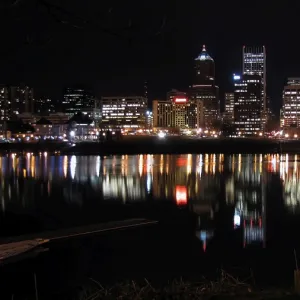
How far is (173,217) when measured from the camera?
16828 mm

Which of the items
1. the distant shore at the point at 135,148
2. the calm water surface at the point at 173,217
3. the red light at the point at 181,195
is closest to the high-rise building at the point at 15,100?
the distant shore at the point at 135,148

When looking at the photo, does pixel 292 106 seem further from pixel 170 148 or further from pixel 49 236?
pixel 49 236

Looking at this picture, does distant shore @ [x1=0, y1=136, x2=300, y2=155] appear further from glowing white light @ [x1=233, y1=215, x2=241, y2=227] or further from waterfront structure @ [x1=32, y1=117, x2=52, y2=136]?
glowing white light @ [x1=233, y1=215, x2=241, y2=227]

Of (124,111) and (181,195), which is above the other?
(124,111)

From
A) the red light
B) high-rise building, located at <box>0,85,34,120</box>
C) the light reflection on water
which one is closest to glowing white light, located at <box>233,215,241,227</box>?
the light reflection on water

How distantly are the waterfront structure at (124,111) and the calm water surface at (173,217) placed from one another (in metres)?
158

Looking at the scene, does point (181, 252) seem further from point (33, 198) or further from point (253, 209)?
point (33, 198)

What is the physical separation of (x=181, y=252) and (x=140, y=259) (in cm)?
117

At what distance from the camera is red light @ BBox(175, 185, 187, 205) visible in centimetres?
2055

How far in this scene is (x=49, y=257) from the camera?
11.2 metres

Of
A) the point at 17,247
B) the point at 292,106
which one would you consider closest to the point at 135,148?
the point at 17,247

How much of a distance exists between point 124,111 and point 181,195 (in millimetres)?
169634

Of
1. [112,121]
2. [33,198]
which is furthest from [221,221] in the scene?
[112,121]

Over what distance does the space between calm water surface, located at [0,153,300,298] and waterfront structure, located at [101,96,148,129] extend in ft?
518
